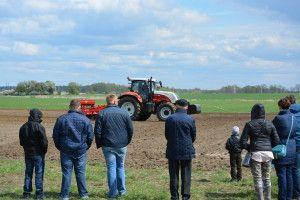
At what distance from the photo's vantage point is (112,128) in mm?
11109

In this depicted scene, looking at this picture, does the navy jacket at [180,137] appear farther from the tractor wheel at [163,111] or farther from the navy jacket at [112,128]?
the tractor wheel at [163,111]

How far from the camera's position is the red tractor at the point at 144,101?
107 ft

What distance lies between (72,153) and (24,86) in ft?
426

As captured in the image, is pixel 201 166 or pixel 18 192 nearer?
pixel 18 192

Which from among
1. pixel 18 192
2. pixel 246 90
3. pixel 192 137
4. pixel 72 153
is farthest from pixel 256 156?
pixel 246 90

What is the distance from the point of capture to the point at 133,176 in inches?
546

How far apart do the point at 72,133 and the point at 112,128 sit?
2.56 feet

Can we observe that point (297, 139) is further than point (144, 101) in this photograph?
No

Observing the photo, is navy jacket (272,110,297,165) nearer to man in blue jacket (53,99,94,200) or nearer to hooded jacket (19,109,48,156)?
man in blue jacket (53,99,94,200)

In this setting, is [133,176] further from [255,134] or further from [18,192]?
[255,134]

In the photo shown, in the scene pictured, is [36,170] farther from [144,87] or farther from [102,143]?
[144,87]

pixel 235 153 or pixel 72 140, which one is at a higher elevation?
pixel 72 140

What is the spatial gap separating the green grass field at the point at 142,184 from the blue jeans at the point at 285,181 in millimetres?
867

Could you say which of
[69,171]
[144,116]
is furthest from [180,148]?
[144,116]
